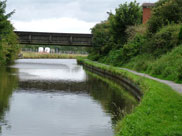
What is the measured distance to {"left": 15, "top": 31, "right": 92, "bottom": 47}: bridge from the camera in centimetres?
6838

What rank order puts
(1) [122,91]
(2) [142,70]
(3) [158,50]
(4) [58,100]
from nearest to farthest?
(4) [58,100]
(1) [122,91]
(2) [142,70]
(3) [158,50]

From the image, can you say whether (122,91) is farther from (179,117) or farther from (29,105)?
Answer: (179,117)

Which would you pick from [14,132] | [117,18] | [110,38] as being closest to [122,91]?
[14,132]

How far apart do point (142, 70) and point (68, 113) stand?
19.3 metres

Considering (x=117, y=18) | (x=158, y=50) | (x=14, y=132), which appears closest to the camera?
(x=14, y=132)

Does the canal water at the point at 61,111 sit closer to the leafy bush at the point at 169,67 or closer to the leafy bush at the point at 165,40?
the leafy bush at the point at 169,67

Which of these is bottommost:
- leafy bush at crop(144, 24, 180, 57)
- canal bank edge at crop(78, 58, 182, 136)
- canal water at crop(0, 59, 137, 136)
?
canal water at crop(0, 59, 137, 136)

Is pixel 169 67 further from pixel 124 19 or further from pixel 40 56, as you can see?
pixel 40 56

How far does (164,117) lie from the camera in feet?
38.7

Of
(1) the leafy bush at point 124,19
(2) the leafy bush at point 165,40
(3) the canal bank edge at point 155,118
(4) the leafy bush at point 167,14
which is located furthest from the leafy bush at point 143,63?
(3) the canal bank edge at point 155,118

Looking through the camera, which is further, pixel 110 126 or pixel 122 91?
pixel 122 91

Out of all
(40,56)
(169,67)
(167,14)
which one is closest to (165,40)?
(167,14)

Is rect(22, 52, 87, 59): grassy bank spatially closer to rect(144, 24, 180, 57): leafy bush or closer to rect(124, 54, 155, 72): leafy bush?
rect(124, 54, 155, 72): leafy bush

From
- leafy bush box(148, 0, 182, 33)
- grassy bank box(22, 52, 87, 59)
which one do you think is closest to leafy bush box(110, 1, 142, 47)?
leafy bush box(148, 0, 182, 33)
